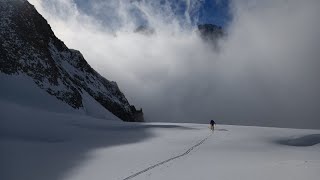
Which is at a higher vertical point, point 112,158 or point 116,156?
point 116,156

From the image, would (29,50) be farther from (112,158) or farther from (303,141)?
(112,158)

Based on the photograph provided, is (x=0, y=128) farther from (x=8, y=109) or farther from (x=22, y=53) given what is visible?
(x=22, y=53)

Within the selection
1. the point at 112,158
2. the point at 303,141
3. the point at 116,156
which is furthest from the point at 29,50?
the point at 112,158

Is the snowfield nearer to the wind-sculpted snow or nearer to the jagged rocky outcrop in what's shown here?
the wind-sculpted snow

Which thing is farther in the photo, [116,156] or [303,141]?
[303,141]

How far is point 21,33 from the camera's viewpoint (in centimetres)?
8075

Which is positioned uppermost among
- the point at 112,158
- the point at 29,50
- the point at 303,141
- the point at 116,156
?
the point at 29,50

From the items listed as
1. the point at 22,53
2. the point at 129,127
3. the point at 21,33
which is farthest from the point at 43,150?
the point at 21,33

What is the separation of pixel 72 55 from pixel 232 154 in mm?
103180

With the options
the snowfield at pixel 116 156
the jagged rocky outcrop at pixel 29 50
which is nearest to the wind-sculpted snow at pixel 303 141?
the snowfield at pixel 116 156

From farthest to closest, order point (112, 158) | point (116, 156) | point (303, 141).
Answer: point (303, 141) < point (116, 156) < point (112, 158)

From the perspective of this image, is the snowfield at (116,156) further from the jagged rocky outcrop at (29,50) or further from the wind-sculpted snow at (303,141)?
the jagged rocky outcrop at (29,50)

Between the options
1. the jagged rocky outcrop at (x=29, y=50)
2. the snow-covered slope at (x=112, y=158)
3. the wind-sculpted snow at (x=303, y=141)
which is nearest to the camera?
the snow-covered slope at (x=112, y=158)

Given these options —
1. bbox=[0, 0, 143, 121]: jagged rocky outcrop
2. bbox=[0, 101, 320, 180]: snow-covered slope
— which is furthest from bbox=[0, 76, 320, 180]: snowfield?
bbox=[0, 0, 143, 121]: jagged rocky outcrop
